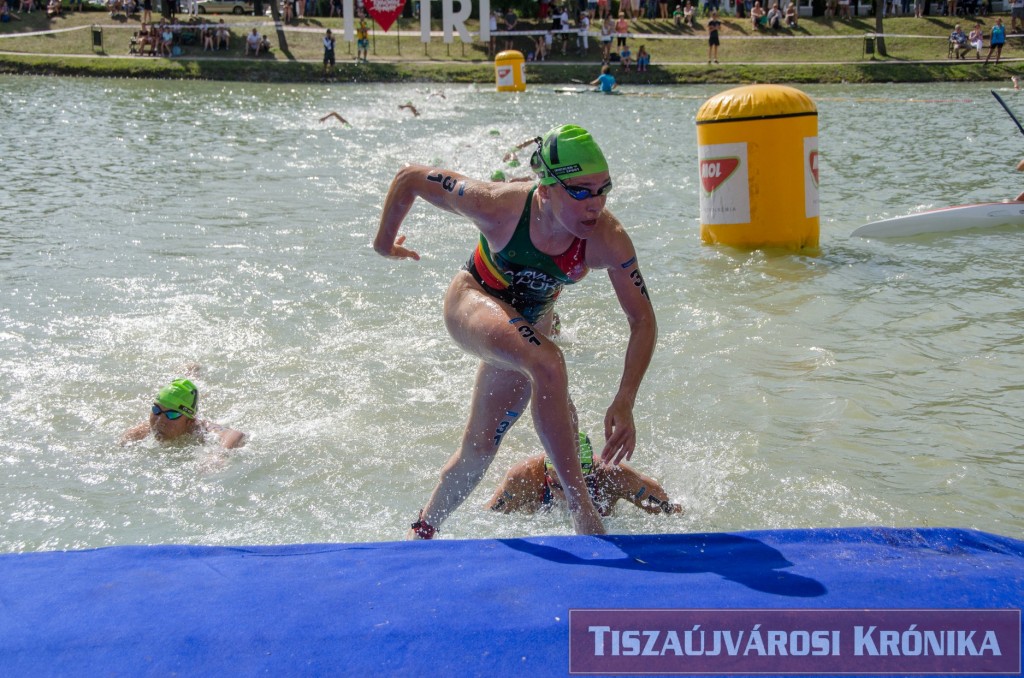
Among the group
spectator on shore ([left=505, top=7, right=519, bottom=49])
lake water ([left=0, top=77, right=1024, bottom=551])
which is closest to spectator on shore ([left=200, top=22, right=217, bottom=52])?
spectator on shore ([left=505, top=7, right=519, bottom=49])

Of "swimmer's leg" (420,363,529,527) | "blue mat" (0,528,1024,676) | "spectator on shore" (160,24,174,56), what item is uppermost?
"spectator on shore" (160,24,174,56)

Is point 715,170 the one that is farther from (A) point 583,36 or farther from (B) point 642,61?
(A) point 583,36

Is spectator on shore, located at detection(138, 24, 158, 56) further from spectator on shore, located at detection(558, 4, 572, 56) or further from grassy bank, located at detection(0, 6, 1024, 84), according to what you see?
spectator on shore, located at detection(558, 4, 572, 56)

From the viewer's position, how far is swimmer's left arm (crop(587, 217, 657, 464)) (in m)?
3.99

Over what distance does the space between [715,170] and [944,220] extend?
341cm

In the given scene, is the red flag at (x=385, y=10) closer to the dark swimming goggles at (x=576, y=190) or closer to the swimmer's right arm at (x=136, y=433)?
the swimmer's right arm at (x=136, y=433)

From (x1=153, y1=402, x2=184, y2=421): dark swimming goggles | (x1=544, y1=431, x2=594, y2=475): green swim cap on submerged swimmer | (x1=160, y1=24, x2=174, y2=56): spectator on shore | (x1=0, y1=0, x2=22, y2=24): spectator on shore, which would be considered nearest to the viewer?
(x1=544, y1=431, x2=594, y2=475): green swim cap on submerged swimmer

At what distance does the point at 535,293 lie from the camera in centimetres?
436

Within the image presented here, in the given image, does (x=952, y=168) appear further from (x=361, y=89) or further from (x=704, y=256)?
(x=361, y=89)

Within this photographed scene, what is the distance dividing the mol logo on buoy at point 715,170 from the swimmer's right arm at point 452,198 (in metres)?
6.57

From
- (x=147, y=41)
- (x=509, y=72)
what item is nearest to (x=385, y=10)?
(x=147, y=41)

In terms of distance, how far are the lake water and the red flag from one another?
29380 millimetres

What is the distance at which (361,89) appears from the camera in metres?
32.6

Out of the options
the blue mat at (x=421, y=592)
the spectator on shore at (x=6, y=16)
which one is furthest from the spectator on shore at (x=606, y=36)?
the blue mat at (x=421, y=592)
